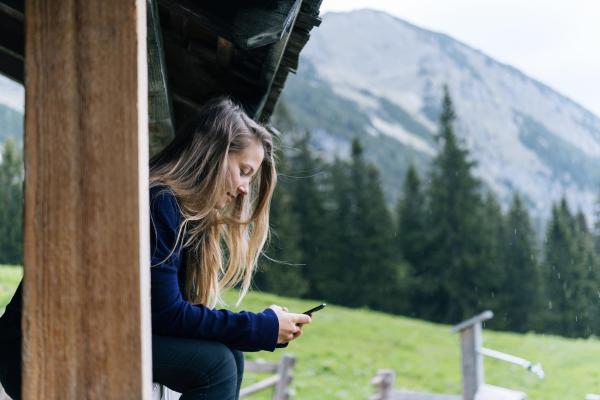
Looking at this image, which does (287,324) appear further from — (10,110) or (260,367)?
(10,110)

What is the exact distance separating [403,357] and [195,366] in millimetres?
18556

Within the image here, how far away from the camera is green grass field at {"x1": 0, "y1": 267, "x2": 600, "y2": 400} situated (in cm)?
1469

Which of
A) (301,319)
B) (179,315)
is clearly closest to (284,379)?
(301,319)

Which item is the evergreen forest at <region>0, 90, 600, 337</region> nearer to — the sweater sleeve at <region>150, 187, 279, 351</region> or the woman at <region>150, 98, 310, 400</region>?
the woman at <region>150, 98, 310, 400</region>

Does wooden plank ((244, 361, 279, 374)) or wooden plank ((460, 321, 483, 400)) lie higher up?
wooden plank ((460, 321, 483, 400))

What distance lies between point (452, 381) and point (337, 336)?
16.2ft

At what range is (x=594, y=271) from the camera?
32438mm

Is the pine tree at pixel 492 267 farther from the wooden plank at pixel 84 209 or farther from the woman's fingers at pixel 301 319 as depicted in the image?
the wooden plank at pixel 84 209

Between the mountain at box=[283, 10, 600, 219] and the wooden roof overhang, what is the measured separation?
378 feet

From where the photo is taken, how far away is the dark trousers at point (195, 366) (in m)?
1.68

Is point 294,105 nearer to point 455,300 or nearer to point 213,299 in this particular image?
point 455,300

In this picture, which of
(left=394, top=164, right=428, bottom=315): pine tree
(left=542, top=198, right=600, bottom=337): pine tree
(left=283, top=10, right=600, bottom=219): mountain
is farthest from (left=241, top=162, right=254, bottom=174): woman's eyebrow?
(left=283, top=10, right=600, bottom=219): mountain

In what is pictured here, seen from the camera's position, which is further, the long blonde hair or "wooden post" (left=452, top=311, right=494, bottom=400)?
"wooden post" (left=452, top=311, right=494, bottom=400)

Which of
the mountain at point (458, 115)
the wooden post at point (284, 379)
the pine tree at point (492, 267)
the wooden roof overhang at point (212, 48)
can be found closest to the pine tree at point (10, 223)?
the wooden post at point (284, 379)
